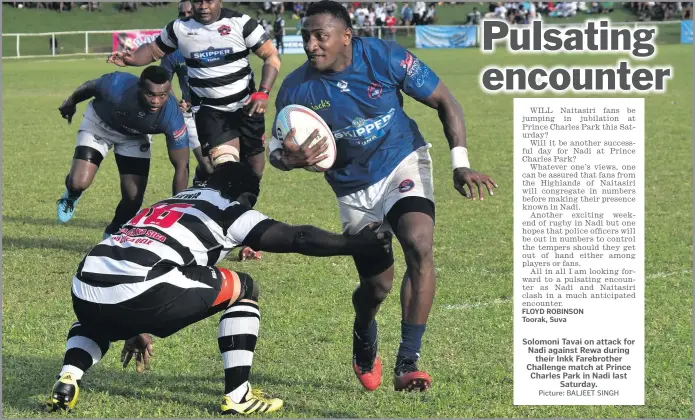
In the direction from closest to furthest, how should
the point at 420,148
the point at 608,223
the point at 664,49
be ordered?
the point at 420,148 → the point at 608,223 → the point at 664,49

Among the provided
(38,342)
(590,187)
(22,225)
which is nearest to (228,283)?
(38,342)

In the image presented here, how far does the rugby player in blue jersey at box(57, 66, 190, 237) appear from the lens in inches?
408

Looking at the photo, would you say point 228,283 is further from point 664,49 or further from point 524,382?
point 664,49

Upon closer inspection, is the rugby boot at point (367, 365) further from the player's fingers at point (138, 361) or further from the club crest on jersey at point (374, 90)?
the club crest on jersey at point (374, 90)

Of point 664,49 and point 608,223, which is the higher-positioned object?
point 664,49

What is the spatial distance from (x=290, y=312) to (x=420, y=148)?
7.21 feet

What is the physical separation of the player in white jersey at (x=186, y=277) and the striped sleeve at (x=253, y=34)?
4.84m

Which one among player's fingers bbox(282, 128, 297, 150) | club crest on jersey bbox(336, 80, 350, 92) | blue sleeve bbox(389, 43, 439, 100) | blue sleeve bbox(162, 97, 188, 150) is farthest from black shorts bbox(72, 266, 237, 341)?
blue sleeve bbox(162, 97, 188, 150)

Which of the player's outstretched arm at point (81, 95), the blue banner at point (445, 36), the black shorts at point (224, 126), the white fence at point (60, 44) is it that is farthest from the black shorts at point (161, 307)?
the blue banner at point (445, 36)

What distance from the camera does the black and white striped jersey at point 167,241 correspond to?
19.6ft

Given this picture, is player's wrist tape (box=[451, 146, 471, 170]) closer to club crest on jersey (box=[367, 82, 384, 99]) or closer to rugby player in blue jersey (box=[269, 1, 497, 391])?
rugby player in blue jersey (box=[269, 1, 497, 391])

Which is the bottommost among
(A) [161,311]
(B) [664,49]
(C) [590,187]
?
(A) [161,311]

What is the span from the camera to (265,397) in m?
6.34

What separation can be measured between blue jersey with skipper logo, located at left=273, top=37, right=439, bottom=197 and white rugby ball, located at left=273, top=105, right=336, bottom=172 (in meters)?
0.21
